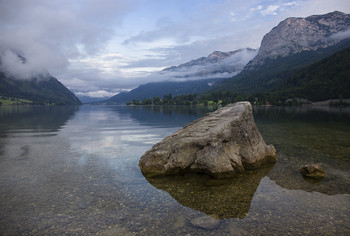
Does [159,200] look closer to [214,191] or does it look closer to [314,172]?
[214,191]

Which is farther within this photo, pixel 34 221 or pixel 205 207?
pixel 205 207

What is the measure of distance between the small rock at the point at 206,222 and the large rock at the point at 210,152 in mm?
4851

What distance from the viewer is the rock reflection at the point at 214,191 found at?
10188mm

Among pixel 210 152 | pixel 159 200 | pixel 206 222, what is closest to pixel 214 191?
pixel 210 152

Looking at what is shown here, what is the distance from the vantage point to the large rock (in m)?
14.4

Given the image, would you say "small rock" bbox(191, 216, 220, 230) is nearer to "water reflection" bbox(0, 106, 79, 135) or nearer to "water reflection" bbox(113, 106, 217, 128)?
"water reflection" bbox(0, 106, 79, 135)

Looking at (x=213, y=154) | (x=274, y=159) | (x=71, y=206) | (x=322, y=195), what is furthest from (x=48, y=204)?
(x=274, y=159)

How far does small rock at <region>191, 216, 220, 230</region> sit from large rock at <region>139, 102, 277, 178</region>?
485 cm

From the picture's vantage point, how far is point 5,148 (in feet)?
73.5

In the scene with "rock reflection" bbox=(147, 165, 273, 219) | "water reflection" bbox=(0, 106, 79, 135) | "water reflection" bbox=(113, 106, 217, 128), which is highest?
"water reflection" bbox=(0, 106, 79, 135)

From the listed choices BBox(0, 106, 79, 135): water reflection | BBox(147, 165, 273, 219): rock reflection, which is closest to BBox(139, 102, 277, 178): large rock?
BBox(147, 165, 273, 219): rock reflection

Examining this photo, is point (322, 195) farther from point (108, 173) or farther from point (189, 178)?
point (108, 173)

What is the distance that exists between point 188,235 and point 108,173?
8.75 meters

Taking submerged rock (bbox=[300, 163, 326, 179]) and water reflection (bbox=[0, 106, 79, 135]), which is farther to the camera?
water reflection (bbox=[0, 106, 79, 135])
